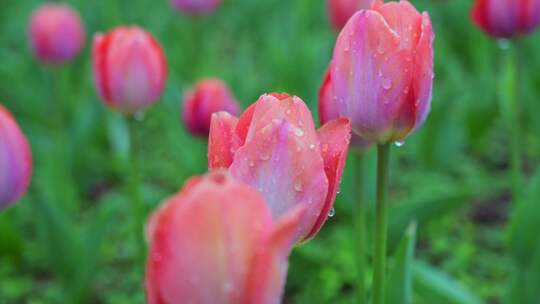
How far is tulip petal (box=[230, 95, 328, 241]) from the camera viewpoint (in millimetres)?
846

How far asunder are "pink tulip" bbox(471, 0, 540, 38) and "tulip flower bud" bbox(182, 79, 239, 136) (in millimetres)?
538

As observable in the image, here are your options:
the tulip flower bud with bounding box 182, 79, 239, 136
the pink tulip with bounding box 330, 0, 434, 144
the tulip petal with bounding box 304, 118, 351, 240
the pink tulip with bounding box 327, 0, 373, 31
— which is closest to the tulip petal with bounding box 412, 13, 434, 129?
the pink tulip with bounding box 330, 0, 434, 144

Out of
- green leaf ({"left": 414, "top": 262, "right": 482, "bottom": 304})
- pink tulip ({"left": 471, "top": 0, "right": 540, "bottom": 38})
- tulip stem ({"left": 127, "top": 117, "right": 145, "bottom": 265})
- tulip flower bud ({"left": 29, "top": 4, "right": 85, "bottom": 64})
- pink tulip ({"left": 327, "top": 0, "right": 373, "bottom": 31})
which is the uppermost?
tulip flower bud ({"left": 29, "top": 4, "right": 85, "bottom": 64})

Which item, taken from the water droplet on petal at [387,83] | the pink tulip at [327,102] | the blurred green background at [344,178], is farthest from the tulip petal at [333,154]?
the blurred green background at [344,178]

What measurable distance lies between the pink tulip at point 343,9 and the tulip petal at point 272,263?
1624 millimetres

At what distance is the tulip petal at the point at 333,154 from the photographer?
2.90 feet

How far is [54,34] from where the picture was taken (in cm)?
295

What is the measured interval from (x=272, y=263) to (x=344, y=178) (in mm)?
1519

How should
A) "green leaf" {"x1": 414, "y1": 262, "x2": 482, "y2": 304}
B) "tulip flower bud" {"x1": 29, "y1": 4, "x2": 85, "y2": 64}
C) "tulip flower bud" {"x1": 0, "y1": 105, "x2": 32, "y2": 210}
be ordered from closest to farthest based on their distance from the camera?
"tulip flower bud" {"x1": 0, "y1": 105, "x2": 32, "y2": 210} < "green leaf" {"x1": 414, "y1": 262, "x2": 482, "y2": 304} < "tulip flower bud" {"x1": 29, "y1": 4, "x2": 85, "y2": 64}

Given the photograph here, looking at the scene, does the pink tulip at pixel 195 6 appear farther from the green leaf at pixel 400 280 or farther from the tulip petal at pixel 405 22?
the tulip petal at pixel 405 22

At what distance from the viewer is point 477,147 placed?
9.66 feet

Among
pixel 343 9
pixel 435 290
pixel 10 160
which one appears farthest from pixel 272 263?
pixel 343 9

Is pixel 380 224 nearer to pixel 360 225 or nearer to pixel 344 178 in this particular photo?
pixel 360 225

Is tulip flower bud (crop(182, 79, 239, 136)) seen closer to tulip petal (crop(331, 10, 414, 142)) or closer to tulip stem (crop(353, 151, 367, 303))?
tulip stem (crop(353, 151, 367, 303))
